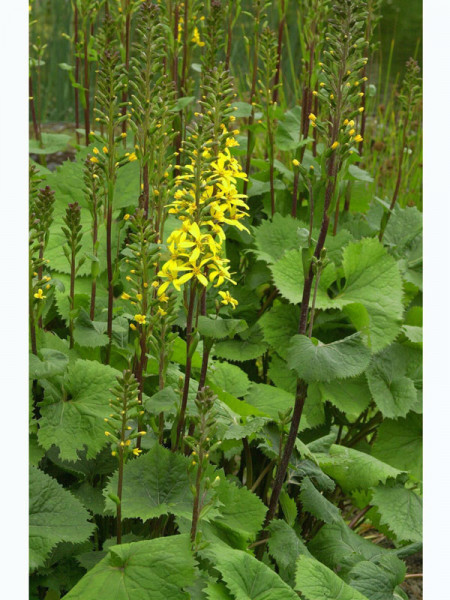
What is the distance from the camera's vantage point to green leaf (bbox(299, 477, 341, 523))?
76.6 inches

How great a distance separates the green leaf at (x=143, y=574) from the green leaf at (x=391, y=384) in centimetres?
115

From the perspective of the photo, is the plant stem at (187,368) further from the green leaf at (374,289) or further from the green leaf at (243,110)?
the green leaf at (243,110)

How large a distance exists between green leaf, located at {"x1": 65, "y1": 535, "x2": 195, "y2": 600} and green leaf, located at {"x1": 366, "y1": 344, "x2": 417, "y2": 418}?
1145 mm

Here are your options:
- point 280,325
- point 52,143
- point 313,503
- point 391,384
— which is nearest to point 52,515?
point 313,503

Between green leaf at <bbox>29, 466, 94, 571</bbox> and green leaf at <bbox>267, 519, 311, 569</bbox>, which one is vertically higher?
green leaf at <bbox>29, 466, 94, 571</bbox>

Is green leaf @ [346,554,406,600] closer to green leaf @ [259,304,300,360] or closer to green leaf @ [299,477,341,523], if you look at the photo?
green leaf @ [299,477,341,523]

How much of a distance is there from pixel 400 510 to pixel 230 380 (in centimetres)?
60

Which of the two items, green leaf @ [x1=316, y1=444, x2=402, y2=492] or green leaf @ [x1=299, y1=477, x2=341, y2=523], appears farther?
green leaf @ [x1=316, y1=444, x2=402, y2=492]

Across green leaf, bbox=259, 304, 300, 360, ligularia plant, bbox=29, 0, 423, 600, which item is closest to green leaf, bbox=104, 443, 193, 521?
ligularia plant, bbox=29, 0, 423, 600

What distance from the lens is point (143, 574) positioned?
141 cm

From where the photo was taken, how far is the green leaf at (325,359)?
1.64 m

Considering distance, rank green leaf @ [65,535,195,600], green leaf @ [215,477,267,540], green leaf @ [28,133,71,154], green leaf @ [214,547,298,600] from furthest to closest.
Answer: green leaf @ [28,133,71,154] → green leaf @ [215,477,267,540] → green leaf @ [214,547,298,600] → green leaf @ [65,535,195,600]

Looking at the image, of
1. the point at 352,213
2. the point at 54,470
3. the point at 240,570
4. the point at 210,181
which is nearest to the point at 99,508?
the point at 54,470

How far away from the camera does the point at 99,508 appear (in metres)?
1.73
